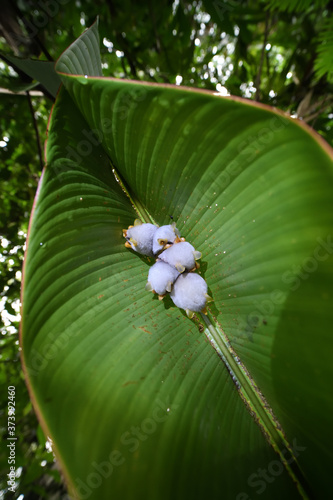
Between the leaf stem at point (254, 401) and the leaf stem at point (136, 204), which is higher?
the leaf stem at point (136, 204)

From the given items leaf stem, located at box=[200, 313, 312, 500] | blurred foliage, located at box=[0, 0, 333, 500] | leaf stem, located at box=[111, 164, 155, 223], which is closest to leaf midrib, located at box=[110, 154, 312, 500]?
leaf stem, located at box=[200, 313, 312, 500]

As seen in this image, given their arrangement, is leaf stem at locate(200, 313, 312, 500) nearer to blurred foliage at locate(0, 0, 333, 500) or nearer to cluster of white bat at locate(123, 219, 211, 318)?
cluster of white bat at locate(123, 219, 211, 318)

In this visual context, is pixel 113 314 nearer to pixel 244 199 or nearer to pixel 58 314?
pixel 58 314

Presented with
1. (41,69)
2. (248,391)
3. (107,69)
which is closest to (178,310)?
(248,391)

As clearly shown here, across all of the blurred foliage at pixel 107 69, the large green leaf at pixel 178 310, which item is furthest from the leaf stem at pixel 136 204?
the blurred foliage at pixel 107 69

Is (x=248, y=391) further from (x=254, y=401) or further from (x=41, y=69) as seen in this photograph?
(x=41, y=69)

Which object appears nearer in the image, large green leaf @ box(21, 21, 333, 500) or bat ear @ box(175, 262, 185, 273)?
large green leaf @ box(21, 21, 333, 500)

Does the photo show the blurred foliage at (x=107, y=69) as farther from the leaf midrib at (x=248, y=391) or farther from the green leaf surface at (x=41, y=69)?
the leaf midrib at (x=248, y=391)

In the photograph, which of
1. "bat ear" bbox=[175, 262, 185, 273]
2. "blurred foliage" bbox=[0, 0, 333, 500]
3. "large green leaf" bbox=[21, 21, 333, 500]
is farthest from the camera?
"blurred foliage" bbox=[0, 0, 333, 500]
